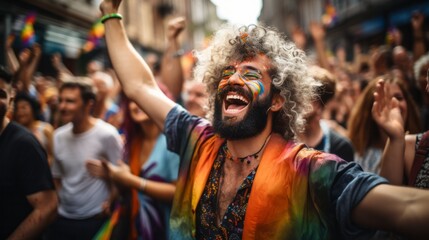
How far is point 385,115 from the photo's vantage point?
87.7 inches

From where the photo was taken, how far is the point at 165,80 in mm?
4250

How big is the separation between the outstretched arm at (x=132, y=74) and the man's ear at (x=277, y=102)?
1.88ft

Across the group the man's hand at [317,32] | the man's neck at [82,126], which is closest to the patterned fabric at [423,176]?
the man's neck at [82,126]

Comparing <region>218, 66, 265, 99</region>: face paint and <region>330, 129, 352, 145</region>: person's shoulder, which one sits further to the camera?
<region>330, 129, 352, 145</region>: person's shoulder

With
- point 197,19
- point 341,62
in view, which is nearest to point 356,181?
point 341,62

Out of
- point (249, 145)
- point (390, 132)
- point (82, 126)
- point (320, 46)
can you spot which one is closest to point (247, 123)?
point (249, 145)

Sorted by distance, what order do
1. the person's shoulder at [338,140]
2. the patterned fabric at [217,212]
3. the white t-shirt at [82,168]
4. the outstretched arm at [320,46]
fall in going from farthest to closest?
the outstretched arm at [320,46] → the white t-shirt at [82,168] → the person's shoulder at [338,140] → the patterned fabric at [217,212]

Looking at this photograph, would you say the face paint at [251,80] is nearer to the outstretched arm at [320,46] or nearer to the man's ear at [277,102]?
the man's ear at [277,102]

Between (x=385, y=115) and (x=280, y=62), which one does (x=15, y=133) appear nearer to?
(x=280, y=62)

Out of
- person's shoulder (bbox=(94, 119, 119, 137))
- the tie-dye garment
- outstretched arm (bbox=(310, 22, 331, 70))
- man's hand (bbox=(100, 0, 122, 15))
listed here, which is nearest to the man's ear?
the tie-dye garment

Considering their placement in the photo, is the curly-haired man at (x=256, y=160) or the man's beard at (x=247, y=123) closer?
the curly-haired man at (x=256, y=160)

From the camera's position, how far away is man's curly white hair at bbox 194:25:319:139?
6.54ft

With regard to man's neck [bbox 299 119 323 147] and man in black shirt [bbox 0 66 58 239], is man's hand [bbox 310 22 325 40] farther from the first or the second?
man in black shirt [bbox 0 66 58 239]

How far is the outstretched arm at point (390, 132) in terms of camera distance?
2.17 m
